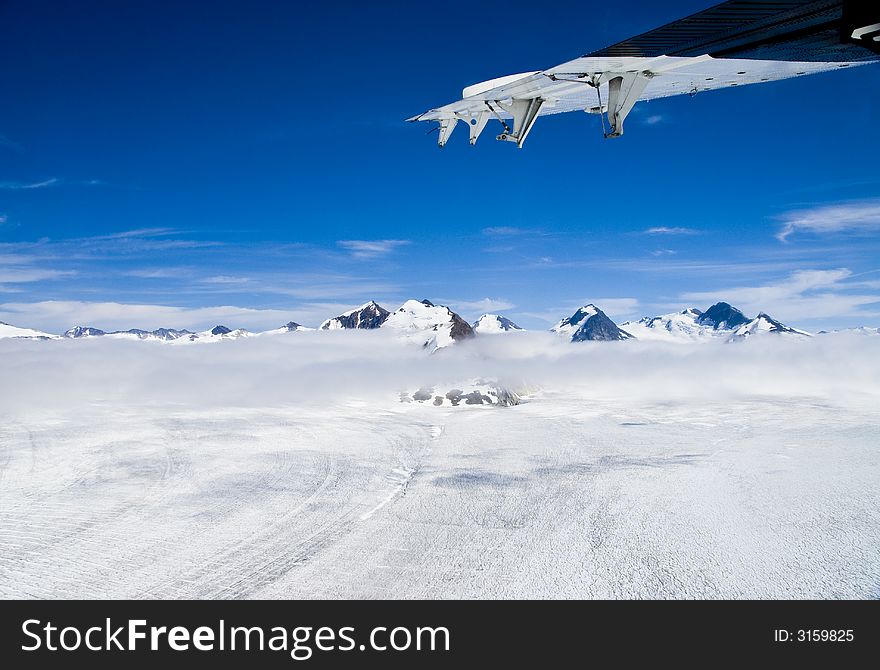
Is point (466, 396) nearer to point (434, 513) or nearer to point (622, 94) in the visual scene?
point (434, 513)

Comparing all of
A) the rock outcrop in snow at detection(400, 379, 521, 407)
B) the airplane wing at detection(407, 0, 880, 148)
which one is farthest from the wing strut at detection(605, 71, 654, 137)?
the rock outcrop in snow at detection(400, 379, 521, 407)

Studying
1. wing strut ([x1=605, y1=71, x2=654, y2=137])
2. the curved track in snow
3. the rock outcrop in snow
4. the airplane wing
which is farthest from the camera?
the rock outcrop in snow

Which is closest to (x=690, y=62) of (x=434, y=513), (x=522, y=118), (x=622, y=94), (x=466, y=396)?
(x=622, y=94)

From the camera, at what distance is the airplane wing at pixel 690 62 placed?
343 cm

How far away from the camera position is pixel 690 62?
19.4 ft

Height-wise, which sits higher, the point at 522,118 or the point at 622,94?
the point at 522,118

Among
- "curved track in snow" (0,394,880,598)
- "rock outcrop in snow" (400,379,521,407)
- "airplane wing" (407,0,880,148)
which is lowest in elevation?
"curved track in snow" (0,394,880,598)

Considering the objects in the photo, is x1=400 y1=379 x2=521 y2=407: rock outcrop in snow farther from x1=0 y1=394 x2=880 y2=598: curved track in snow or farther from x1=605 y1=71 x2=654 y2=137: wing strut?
x1=605 y1=71 x2=654 y2=137: wing strut

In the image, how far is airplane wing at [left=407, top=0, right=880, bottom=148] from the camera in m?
3.43

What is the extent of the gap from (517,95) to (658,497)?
851 centimetres

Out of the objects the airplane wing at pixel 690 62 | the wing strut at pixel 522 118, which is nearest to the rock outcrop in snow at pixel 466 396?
the airplane wing at pixel 690 62

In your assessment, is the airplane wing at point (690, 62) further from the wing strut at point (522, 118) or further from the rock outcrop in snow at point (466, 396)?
the rock outcrop in snow at point (466, 396)

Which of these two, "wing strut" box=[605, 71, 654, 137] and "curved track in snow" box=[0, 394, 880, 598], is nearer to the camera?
"wing strut" box=[605, 71, 654, 137]

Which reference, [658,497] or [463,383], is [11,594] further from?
[463,383]
